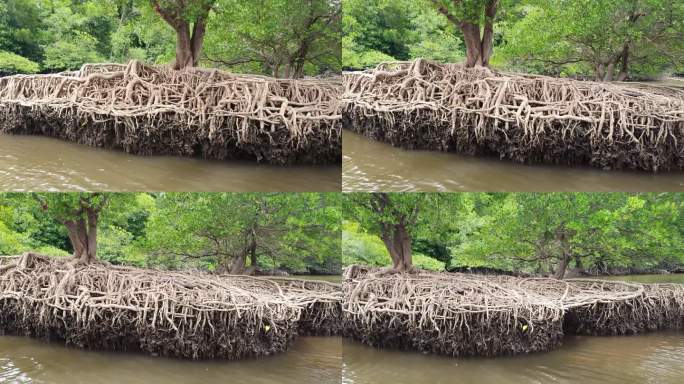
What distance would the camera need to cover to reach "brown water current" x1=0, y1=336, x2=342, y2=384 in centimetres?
768

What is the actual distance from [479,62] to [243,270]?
20.5ft

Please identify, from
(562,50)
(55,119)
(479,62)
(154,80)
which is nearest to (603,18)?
(562,50)

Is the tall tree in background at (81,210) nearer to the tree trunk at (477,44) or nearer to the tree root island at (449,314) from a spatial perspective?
the tree root island at (449,314)

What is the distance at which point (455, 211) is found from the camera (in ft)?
33.6

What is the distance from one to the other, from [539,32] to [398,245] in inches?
234

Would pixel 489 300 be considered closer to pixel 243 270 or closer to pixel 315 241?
pixel 315 241

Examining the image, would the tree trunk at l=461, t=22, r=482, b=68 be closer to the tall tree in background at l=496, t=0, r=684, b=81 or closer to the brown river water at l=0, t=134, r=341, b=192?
the tall tree in background at l=496, t=0, r=684, b=81

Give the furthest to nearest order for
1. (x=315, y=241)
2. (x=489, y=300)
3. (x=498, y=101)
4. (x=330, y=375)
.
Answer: (x=315, y=241) < (x=498, y=101) < (x=489, y=300) < (x=330, y=375)

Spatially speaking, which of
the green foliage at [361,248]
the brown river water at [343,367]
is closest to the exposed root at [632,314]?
the brown river water at [343,367]

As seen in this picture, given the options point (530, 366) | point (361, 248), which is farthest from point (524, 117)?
point (361, 248)

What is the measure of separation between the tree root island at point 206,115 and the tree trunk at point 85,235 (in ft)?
4.22

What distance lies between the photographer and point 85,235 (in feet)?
33.3

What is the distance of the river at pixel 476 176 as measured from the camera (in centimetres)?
893

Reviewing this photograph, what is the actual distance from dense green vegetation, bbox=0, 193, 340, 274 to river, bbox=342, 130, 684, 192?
951 mm
